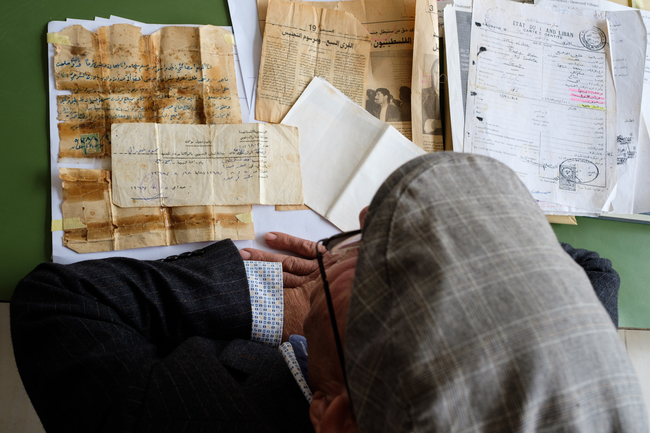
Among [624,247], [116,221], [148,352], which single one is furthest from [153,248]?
[624,247]

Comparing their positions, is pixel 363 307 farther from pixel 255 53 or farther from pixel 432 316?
pixel 255 53

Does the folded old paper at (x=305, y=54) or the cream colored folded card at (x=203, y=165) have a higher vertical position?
the folded old paper at (x=305, y=54)

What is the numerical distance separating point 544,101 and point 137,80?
802 mm

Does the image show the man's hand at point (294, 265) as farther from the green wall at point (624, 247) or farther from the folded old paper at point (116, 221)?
the green wall at point (624, 247)

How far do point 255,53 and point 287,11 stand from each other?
104 mm

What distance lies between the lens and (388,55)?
813 millimetres

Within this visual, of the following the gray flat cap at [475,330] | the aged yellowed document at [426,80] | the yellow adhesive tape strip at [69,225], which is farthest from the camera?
the aged yellowed document at [426,80]

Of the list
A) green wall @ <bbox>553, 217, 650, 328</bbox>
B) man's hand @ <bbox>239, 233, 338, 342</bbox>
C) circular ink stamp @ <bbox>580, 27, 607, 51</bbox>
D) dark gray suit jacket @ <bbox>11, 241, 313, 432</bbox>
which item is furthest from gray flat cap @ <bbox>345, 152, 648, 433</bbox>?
circular ink stamp @ <bbox>580, 27, 607, 51</bbox>

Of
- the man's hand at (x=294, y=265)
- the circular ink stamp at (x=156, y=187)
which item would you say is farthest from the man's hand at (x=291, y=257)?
the circular ink stamp at (x=156, y=187)

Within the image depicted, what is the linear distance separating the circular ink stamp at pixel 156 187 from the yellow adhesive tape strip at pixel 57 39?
0.29 m

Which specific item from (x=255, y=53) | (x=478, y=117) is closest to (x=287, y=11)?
(x=255, y=53)

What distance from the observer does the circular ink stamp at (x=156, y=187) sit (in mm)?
704

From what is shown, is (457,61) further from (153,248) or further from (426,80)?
(153,248)

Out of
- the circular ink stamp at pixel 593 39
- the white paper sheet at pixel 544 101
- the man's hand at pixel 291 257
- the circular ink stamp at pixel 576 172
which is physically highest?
the circular ink stamp at pixel 593 39
